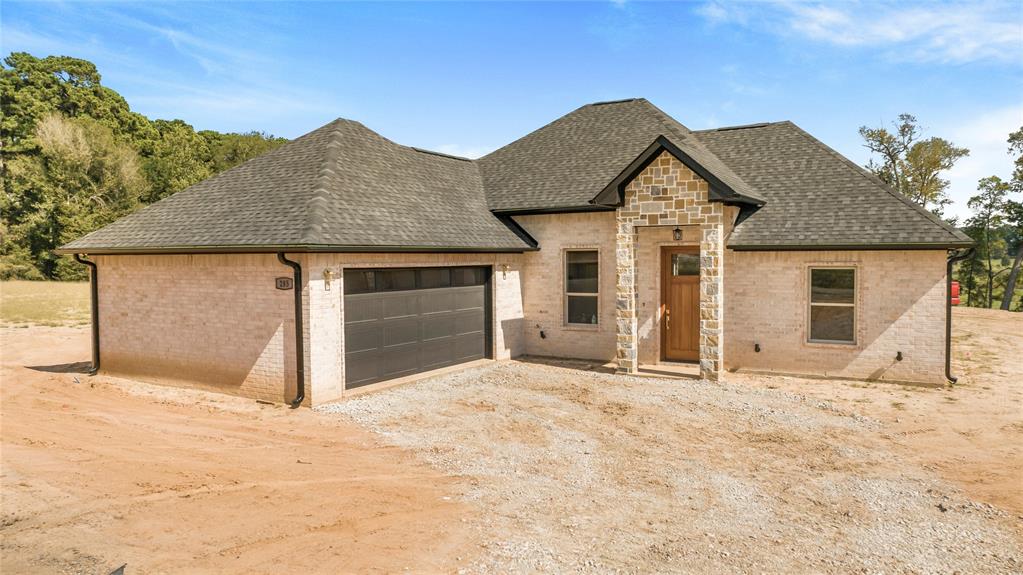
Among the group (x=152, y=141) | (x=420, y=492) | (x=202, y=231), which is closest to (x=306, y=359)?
(x=202, y=231)

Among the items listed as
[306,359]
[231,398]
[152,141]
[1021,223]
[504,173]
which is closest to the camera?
[306,359]

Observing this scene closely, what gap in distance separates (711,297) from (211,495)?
406 inches

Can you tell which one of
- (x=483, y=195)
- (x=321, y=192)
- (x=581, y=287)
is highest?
(x=483, y=195)

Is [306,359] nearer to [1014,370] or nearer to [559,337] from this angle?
[559,337]

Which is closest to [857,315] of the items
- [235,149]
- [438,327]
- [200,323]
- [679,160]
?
[679,160]

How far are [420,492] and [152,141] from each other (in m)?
57.0

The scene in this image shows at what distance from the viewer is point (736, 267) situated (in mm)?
14680

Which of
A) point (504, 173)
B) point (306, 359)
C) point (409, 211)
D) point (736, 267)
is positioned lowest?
point (306, 359)

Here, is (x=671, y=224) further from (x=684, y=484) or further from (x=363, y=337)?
(x=684, y=484)

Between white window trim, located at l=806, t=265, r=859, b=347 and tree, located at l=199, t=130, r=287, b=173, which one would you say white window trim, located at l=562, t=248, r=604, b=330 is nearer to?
white window trim, located at l=806, t=265, r=859, b=347

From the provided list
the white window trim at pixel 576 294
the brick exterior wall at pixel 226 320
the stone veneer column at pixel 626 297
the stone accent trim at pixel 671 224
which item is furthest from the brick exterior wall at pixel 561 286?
the brick exterior wall at pixel 226 320

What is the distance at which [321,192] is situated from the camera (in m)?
12.6

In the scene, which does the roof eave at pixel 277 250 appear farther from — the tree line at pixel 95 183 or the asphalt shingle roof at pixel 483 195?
the tree line at pixel 95 183

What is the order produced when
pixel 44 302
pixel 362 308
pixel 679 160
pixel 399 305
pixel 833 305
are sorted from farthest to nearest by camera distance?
pixel 44 302, pixel 833 305, pixel 679 160, pixel 399 305, pixel 362 308
